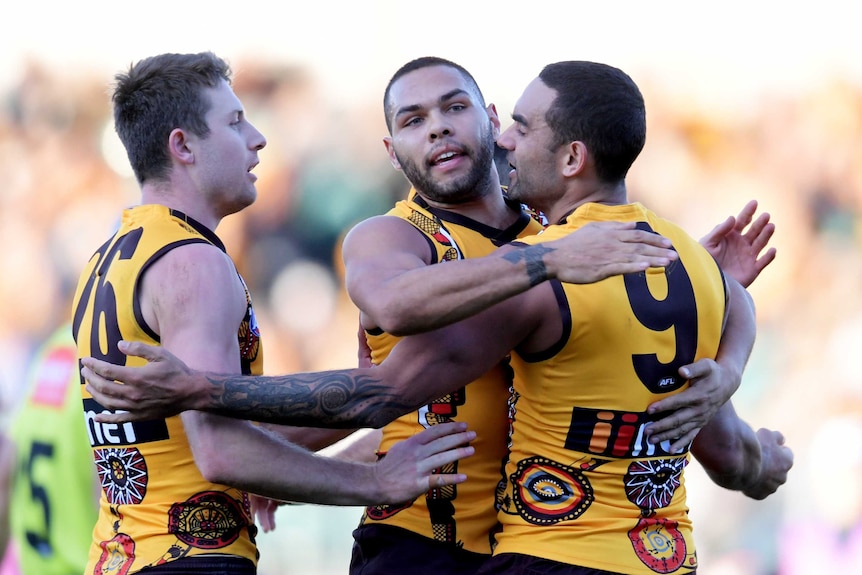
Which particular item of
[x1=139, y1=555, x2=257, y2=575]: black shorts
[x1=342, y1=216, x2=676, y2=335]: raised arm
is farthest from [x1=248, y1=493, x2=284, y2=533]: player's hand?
[x1=342, y1=216, x2=676, y2=335]: raised arm

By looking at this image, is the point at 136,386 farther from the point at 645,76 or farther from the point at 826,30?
the point at 826,30

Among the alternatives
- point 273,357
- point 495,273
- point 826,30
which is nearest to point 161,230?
point 495,273

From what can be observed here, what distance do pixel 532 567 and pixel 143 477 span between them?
1.19 metres

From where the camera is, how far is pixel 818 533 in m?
7.85

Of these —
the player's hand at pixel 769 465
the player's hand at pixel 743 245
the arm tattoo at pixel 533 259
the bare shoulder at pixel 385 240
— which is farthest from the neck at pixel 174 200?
the player's hand at pixel 769 465

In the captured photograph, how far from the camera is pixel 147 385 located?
3.10m

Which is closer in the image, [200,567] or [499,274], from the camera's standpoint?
[499,274]

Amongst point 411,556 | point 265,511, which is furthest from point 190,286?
point 265,511

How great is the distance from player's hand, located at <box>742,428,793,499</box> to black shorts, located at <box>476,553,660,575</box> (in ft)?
4.16

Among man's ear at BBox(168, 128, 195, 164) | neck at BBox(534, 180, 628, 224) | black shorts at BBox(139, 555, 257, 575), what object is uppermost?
man's ear at BBox(168, 128, 195, 164)

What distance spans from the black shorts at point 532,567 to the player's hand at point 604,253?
833 millimetres

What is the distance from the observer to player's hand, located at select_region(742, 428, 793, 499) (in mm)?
4316

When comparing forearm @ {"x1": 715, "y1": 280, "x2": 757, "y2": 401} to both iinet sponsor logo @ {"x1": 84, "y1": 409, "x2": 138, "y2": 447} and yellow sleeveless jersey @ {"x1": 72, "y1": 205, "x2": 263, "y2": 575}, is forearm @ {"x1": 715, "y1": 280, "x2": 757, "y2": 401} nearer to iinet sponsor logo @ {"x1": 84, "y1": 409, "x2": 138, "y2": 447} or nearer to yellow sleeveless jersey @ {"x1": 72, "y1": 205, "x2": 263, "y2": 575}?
yellow sleeveless jersey @ {"x1": 72, "y1": 205, "x2": 263, "y2": 575}

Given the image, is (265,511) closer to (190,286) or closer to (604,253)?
(190,286)
